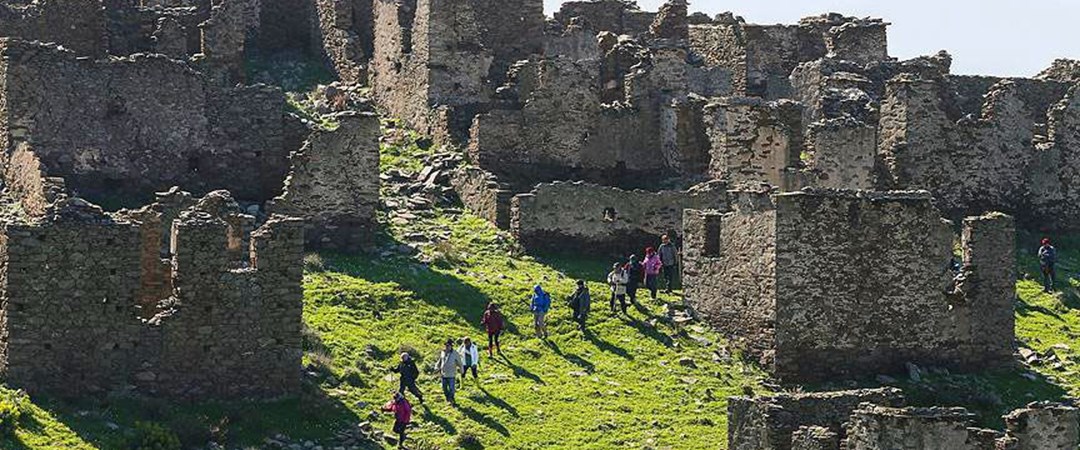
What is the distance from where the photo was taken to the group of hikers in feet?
180

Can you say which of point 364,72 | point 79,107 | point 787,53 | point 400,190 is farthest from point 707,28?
point 79,107

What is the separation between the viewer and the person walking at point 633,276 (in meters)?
61.4

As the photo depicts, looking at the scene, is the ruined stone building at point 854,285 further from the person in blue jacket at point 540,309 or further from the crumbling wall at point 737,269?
the person in blue jacket at point 540,309

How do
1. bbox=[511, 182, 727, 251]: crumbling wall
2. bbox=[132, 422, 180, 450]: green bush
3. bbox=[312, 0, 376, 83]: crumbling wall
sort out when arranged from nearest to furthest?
1. bbox=[132, 422, 180, 450]: green bush
2. bbox=[511, 182, 727, 251]: crumbling wall
3. bbox=[312, 0, 376, 83]: crumbling wall

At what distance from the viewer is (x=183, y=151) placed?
65.6 m

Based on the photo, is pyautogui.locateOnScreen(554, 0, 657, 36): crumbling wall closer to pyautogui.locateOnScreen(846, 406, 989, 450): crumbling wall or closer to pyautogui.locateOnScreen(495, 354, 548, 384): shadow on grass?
pyautogui.locateOnScreen(495, 354, 548, 384): shadow on grass

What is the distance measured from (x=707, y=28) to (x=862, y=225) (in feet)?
72.5

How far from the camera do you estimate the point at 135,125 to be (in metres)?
65.0

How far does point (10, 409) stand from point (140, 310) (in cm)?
335

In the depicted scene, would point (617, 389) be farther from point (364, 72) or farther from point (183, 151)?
point (364, 72)

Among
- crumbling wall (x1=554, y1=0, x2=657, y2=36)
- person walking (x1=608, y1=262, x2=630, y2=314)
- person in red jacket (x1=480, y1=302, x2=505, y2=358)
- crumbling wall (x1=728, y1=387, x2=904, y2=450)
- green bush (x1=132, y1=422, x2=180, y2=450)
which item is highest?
crumbling wall (x1=554, y1=0, x2=657, y2=36)

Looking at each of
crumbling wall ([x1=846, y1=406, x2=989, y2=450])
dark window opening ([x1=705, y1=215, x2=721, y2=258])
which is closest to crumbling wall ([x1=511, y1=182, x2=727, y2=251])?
dark window opening ([x1=705, y1=215, x2=721, y2=258])

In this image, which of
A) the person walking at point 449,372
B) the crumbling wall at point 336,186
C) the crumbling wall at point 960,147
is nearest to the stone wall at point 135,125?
the crumbling wall at point 336,186

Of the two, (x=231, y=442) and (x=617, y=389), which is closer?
(x=231, y=442)
